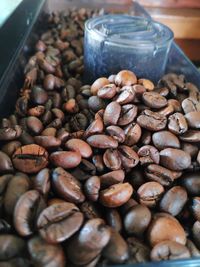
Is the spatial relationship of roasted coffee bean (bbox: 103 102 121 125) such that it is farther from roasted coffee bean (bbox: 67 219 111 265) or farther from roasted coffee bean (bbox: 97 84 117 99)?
roasted coffee bean (bbox: 67 219 111 265)

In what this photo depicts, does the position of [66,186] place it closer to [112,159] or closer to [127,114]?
[112,159]

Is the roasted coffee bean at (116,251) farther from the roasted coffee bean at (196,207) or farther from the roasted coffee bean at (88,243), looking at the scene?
the roasted coffee bean at (196,207)

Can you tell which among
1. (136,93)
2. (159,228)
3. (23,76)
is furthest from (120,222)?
(23,76)

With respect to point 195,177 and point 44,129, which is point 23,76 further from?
point 195,177

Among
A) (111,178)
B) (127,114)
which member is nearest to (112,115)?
(127,114)

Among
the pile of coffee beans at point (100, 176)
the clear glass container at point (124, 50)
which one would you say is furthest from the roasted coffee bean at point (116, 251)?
the clear glass container at point (124, 50)

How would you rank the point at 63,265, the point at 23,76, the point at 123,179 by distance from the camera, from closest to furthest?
the point at 63,265, the point at 123,179, the point at 23,76

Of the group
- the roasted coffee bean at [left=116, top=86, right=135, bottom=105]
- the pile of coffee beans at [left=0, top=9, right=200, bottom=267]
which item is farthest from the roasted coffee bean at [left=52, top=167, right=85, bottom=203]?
the roasted coffee bean at [left=116, top=86, right=135, bottom=105]
